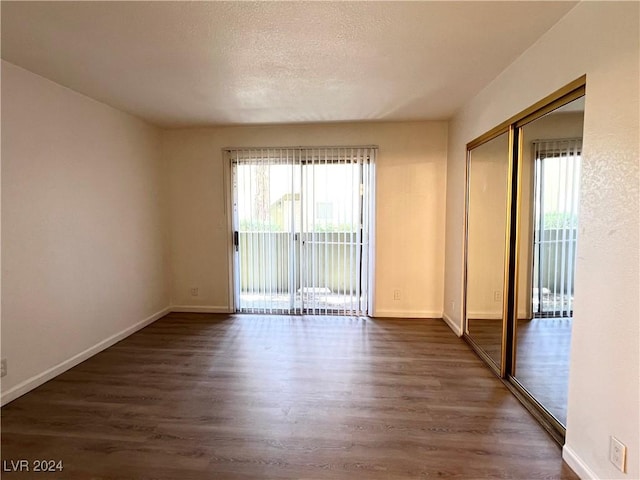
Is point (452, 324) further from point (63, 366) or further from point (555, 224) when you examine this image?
point (63, 366)

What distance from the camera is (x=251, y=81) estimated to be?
2807 millimetres

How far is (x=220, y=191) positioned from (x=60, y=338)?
2366 millimetres

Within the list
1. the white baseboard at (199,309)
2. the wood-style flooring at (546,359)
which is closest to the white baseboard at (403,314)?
the wood-style flooring at (546,359)

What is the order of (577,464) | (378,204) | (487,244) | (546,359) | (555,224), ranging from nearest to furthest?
(577,464) → (555,224) → (546,359) → (487,244) → (378,204)

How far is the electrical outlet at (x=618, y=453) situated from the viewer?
57.0 inches

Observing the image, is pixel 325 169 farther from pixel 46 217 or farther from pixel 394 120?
pixel 46 217

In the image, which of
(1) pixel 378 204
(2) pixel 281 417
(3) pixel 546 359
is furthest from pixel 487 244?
(2) pixel 281 417

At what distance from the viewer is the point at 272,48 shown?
2.24m

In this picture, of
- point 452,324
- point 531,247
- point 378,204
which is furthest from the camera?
point 378,204

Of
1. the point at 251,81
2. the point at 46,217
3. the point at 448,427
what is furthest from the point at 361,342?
the point at 46,217

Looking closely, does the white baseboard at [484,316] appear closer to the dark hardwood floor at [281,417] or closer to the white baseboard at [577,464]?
the dark hardwood floor at [281,417]

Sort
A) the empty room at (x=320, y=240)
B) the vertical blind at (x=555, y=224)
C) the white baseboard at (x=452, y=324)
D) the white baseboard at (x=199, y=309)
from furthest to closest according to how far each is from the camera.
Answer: the white baseboard at (x=199, y=309), the white baseboard at (x=452, y=324), the vertical blind at (x=555, y=224), the empty room at (x=320, y=240)

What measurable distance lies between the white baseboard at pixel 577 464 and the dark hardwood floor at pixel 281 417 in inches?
1.8

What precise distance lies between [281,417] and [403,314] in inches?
100
